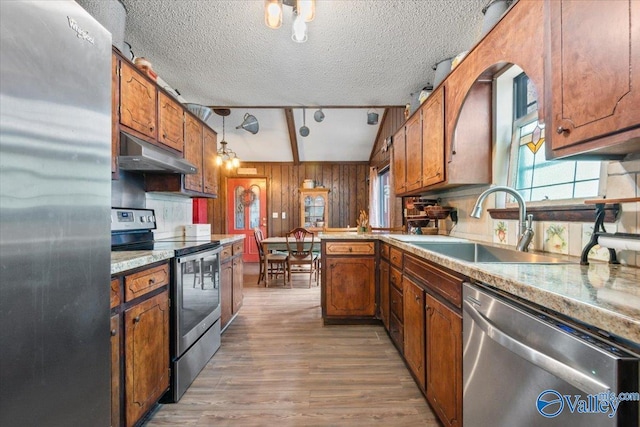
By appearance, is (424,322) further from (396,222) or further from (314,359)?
(396,222)

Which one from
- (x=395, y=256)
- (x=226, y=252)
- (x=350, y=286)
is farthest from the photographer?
(x=350, y=286)

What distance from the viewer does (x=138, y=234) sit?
2.33 m

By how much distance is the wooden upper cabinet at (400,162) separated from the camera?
10.2 ft

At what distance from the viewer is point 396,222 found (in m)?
4.59

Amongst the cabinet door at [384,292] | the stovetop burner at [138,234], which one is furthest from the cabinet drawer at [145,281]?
the cabinet door at [384,292]

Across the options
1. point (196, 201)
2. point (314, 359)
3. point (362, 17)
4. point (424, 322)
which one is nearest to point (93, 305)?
point (424, 322)

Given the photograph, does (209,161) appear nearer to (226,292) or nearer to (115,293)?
(226,292)

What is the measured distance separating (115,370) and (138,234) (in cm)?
137

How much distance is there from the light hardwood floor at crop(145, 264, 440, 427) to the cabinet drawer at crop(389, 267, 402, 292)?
0.55 m

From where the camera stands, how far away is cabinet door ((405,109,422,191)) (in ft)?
8.62

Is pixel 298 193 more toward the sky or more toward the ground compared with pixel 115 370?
more toward the sky

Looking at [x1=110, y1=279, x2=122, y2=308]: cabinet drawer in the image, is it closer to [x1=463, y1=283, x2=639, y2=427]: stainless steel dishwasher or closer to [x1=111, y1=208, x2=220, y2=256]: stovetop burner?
[x1=111, y1=208, x2=220, y2=256]: stovetop burner

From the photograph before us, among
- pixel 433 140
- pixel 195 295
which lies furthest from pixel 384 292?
pixel 195 295

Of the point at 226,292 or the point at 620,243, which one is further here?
the point at 226,292
